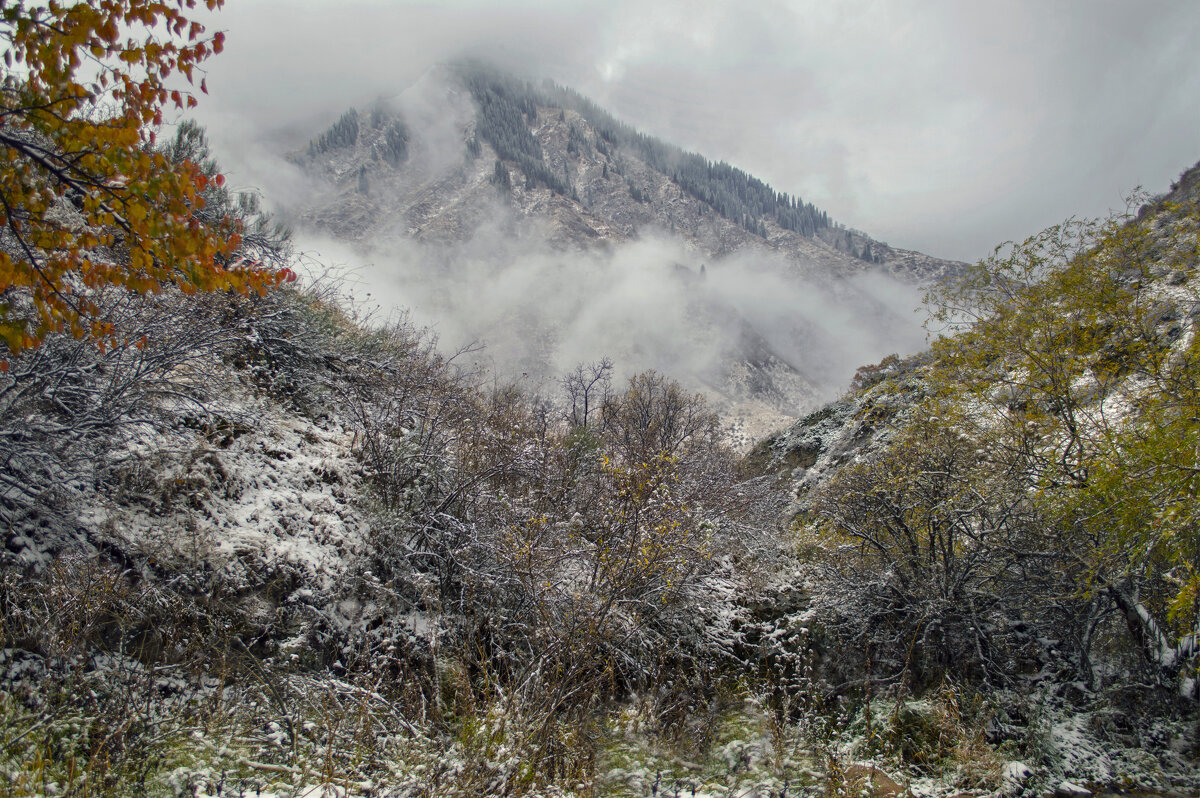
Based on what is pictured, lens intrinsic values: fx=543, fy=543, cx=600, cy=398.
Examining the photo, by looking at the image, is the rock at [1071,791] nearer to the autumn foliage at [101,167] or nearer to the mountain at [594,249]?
the autumn foliage at [101,167]

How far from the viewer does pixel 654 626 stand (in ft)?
22.5

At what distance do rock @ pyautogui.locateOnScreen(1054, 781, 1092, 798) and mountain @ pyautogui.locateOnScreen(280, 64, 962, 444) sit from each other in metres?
39.5

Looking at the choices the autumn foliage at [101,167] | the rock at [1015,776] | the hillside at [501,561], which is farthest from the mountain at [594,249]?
the autumn foliage at [101,167]

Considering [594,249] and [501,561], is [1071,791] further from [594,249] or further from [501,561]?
[594,249]

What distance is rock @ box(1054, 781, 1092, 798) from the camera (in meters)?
4.85

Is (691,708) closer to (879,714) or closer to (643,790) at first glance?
(643,790)

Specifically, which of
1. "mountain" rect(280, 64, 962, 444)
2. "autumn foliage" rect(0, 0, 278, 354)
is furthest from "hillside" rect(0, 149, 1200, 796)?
"mountain" rect(280, 64, 962, 444)

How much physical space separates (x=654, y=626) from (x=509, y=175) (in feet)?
362

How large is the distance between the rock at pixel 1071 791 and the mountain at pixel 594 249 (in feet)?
129

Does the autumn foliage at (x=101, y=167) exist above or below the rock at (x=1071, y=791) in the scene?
above

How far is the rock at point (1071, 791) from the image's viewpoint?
485 cm

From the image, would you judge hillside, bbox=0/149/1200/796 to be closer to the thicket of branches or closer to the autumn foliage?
the thicket of branches

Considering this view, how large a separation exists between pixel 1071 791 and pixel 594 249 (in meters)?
93.7

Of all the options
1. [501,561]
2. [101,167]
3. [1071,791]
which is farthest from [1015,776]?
[101,167]
